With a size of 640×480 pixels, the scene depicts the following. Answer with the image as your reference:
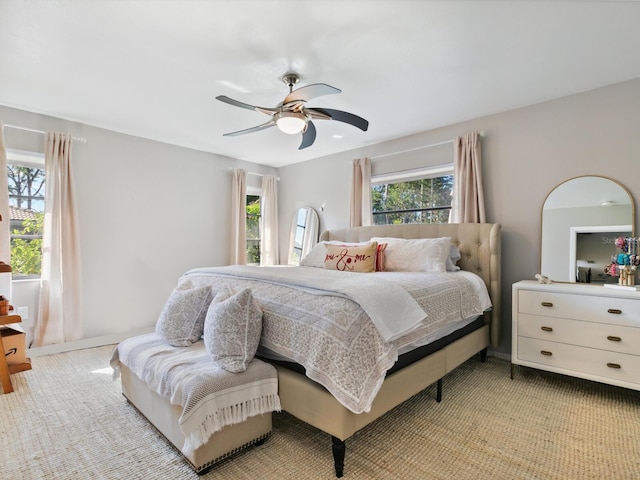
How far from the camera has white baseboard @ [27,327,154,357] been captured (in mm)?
3240

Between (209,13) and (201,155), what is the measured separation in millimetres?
3020

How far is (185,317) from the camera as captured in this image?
2121 millimetres

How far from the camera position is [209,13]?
5.96ft

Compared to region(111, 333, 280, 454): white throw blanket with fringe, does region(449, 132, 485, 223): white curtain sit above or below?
above

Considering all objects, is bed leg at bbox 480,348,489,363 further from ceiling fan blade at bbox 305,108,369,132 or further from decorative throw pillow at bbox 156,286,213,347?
decorative throw pillow at bbox 156,286,213,347

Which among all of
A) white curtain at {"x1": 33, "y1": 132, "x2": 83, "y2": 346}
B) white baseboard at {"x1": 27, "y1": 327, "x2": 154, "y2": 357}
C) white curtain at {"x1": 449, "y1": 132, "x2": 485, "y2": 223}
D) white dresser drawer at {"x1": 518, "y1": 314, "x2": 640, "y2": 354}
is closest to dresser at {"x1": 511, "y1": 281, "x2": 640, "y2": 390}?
white dresser drawer at {"x1": 518, "y1": 314, "x2": 640, "y2": 354}

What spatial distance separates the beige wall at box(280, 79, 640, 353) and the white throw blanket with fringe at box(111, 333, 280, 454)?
260 centimetres

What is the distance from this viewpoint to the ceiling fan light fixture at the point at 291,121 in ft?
7.75

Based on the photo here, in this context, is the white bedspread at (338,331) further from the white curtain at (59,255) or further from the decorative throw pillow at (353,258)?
the white curtain at (59,255)

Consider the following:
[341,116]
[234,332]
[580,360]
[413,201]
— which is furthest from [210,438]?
[413,201]

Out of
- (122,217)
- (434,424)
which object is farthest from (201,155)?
(434,424)

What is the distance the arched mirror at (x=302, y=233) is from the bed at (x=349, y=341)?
2472 mm

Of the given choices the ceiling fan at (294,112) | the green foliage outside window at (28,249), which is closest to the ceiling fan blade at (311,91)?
the ceiling fan at (294,112)

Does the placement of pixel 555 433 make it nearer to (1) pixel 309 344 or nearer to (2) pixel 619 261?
(2) pixel 619 261
